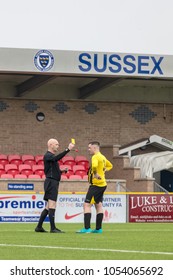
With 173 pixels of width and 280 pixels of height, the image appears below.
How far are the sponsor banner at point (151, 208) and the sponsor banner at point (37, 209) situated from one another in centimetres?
74

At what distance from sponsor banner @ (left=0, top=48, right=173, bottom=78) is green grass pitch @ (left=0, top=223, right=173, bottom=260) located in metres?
15.8

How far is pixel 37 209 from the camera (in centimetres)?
3048

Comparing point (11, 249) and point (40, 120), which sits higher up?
point (40, 120)

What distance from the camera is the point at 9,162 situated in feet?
124

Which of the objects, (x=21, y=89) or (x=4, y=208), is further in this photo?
(x=21, y=89)

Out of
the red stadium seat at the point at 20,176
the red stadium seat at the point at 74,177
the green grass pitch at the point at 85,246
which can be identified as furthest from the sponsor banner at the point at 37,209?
the green grass pitch at the point at 85,246

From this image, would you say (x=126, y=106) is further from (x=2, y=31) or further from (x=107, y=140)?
(x=2, y=31)

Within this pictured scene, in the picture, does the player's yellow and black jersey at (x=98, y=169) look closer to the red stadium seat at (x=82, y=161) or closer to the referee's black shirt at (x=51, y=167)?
the referee's black shirt at (x=51, y=167)

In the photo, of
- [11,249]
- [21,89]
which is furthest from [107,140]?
[11,249]

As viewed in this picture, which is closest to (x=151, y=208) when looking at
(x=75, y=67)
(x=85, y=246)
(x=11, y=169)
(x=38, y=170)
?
(x=38, y=170)

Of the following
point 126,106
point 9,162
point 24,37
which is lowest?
point 9,162

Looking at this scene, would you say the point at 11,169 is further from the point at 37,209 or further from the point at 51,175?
the point at 51,175

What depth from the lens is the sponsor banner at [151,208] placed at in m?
32.0

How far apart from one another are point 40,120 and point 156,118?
5.12m
